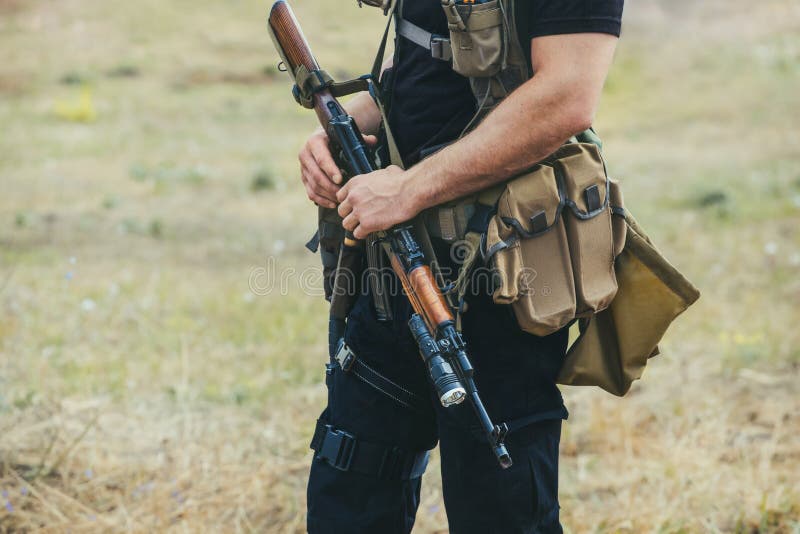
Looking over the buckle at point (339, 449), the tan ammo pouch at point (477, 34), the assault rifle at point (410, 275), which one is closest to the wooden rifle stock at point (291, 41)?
the assault rifle at point (410, 275)

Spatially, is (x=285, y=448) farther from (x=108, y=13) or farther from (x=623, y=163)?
(x=108, y=13)

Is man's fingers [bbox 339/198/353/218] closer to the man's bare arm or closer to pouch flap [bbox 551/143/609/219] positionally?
the man's bare arm

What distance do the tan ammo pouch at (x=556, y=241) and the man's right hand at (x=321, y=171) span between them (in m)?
0.46

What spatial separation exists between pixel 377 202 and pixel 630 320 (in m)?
0.71

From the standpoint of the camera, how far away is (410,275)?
1998mm

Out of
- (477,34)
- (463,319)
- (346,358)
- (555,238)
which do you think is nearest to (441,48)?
(477,34)

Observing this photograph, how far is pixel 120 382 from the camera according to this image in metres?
4.40

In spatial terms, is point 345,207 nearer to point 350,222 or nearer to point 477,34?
point 350,222

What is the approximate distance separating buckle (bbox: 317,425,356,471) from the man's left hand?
0.51 metres

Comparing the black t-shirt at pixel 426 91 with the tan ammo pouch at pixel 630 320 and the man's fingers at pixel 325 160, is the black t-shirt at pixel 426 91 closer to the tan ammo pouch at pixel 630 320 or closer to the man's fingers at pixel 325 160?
the man's fingers at pixel 325 160

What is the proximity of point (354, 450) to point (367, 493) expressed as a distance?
0.41 feet

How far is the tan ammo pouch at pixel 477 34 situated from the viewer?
188 centimetres

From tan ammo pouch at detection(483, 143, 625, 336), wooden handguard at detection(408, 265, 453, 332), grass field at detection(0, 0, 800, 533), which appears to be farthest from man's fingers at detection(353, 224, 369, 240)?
grass field at detection(0, 0, 800, 533)

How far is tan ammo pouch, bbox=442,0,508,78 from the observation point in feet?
6.17
